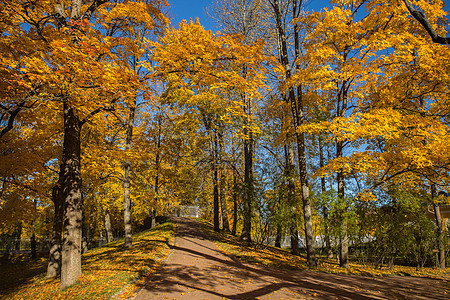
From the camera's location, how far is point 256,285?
6.18 meters

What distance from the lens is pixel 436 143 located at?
7836 mm

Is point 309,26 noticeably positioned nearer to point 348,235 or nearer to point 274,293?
point 348,235

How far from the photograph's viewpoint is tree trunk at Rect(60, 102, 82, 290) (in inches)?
239

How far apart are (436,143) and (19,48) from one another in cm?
1216

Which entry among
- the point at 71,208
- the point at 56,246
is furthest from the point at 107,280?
the point at 56,246

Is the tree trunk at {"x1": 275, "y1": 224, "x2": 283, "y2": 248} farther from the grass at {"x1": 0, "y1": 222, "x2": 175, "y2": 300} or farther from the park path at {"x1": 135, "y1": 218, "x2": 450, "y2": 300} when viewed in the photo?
the grass at {"x1": 0, "y1": 222, "x2": 175, "y2": 300}

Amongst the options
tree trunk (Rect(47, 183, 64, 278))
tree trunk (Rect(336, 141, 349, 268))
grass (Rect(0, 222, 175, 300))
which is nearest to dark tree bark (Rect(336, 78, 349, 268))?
tree trunk (Rect(336, 141, 349, 268))

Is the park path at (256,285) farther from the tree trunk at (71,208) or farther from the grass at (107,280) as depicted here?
the tree trunk at (71,208)

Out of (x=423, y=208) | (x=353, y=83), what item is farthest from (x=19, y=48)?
(x=423, y=208)

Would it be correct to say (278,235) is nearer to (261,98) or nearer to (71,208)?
(261,98)

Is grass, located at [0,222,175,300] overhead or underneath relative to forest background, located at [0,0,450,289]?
underneath

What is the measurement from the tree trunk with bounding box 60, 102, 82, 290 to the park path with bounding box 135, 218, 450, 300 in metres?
1.86

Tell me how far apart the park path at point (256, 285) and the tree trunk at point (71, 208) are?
186 cm

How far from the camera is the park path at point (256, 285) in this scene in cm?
553
